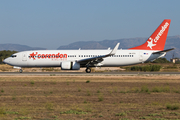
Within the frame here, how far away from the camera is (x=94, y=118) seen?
9125mm

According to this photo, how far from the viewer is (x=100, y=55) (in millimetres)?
34875

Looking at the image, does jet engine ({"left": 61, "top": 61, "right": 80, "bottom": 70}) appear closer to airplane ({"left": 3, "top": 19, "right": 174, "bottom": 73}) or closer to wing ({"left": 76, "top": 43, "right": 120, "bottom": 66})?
wing ({"left": 76, "top": 43, "right": 120, "bottom": 66})

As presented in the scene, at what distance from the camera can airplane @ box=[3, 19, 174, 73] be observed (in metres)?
34.6

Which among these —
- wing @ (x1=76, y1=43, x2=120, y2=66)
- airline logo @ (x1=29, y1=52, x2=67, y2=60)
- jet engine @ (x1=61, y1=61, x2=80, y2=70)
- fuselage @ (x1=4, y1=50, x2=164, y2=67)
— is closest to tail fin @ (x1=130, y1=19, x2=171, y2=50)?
fuselage @ (x1=4, y1=50, x2=164, y2=67)

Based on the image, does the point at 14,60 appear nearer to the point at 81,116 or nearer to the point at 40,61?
the point at 40,61

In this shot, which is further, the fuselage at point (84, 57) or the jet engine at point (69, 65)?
the fuselage at point (84, 57)

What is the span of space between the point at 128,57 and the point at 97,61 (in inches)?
178

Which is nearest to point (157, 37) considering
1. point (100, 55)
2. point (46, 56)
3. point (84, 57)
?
point (100, 55)

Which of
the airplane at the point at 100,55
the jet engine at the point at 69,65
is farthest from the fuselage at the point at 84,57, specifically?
the jet engine at the point at 69,65

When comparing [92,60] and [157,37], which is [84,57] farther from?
[157,37]

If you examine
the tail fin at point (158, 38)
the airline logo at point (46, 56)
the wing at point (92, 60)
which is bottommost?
the wing at point (92, 60)

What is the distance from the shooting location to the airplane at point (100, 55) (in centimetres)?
3462

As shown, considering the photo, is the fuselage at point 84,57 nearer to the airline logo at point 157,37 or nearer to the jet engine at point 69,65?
the airline logo at point 157,37

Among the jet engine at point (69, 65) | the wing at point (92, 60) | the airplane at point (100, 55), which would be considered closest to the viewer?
the wing at point (92, 60)
